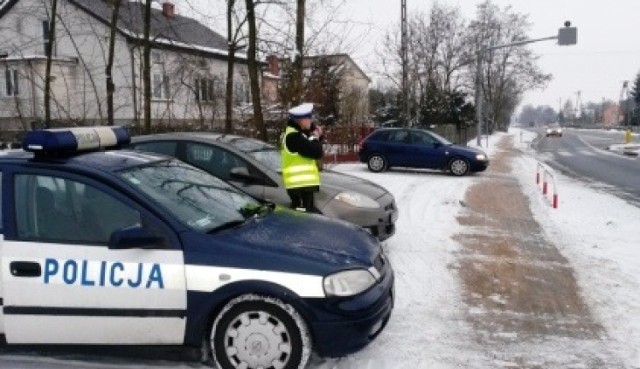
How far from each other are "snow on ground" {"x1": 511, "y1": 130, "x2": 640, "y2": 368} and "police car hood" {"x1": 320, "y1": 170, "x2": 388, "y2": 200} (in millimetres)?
2561

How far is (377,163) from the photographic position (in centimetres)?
1717

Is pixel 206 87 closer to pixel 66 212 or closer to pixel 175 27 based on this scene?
pixel 175 27

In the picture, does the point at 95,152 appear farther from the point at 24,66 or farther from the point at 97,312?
the point at 24,66

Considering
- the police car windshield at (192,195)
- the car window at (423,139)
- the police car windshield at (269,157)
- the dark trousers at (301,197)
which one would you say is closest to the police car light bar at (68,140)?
the police car windshield at (192,195)

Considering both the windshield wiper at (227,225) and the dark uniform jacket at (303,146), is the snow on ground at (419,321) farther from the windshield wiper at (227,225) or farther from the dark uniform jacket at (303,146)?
the dark uniform jacket at (303,146)

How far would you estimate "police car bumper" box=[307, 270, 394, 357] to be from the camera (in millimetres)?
3438

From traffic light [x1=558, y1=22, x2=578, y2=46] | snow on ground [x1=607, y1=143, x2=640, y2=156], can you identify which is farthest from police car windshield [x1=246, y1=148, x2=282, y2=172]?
snow on ground [x1=607, y1=143, x2=640, y2=156]

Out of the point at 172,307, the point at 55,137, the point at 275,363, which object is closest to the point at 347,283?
the point at 275,363

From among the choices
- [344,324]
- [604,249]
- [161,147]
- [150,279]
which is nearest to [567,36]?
[604,249]

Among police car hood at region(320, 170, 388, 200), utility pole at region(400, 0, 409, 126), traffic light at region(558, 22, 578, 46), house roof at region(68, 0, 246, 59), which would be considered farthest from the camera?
house roof at region(68, 0, 246, 59)

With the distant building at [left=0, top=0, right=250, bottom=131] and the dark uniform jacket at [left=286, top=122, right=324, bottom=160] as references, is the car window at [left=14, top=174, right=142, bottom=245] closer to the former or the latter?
the dark uniform jacket at [left=286, top=122, right=324, bottom=160]

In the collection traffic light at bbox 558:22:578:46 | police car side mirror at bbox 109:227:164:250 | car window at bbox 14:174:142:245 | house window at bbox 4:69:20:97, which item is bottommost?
police car side mirror at bbox 109:227:164:250

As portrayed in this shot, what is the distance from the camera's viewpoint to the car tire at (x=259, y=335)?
3.46 meters

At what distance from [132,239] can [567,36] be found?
23907 millimetres
